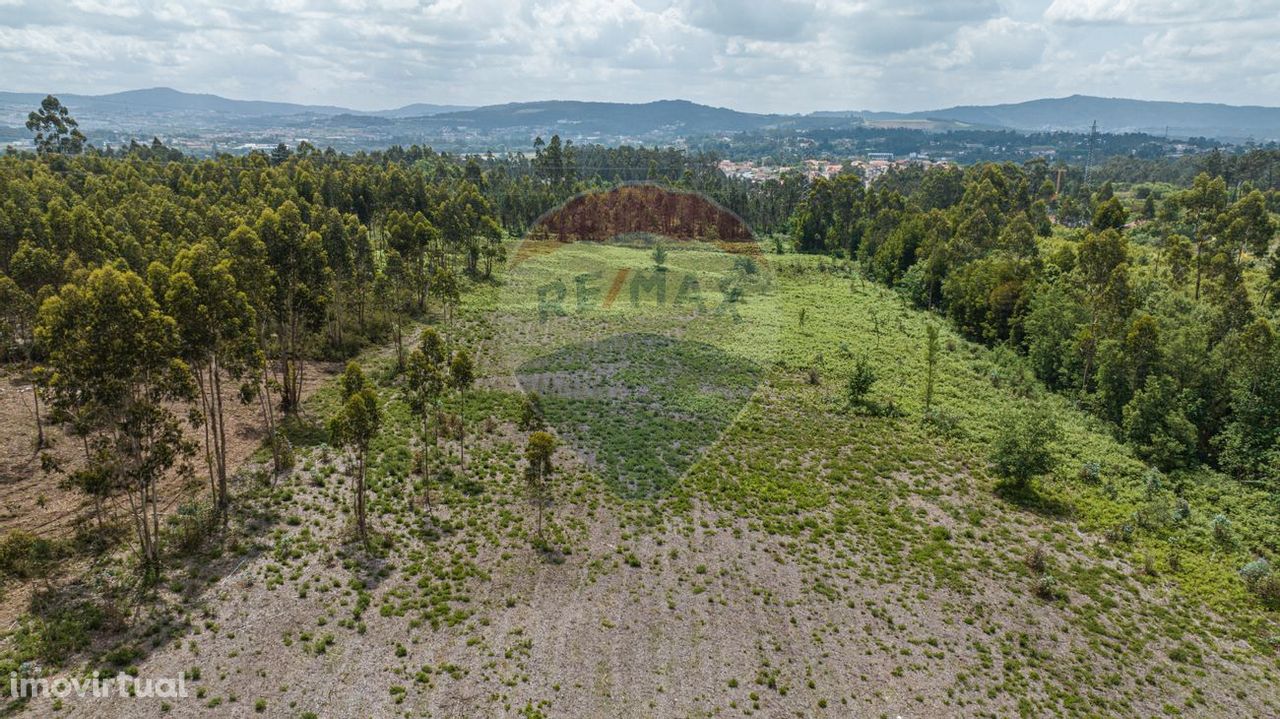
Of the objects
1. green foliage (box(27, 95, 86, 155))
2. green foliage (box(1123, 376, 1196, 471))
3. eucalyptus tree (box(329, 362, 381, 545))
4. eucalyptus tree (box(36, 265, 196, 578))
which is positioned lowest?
green foliage (box(1123, 376, 1196, 471))

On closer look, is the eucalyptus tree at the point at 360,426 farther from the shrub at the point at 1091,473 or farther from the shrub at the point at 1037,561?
the shrub at the point at 1091,473

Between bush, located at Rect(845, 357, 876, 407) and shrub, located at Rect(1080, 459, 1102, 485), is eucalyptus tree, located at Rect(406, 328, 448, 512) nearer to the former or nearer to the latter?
bush, located at Rect(845, 357, 876, 407)

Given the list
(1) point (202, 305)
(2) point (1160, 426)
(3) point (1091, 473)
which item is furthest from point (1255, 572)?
(1) point (202, 305)

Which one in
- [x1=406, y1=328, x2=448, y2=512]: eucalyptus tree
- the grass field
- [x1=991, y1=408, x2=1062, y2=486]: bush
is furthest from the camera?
[x1=991, y1=408, x2=1062, y2=486]: bush

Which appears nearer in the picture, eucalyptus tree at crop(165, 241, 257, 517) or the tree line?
the tree line

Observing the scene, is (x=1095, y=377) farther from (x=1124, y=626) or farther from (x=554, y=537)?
(x=554, y=537)

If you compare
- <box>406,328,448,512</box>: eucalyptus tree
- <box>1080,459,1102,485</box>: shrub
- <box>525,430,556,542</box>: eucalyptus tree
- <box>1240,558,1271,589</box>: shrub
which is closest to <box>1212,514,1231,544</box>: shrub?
<box>1240,558,1271,589</box>: shrub

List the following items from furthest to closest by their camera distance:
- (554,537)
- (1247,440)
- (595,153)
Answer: (595,153), (1247,440), (554,537)

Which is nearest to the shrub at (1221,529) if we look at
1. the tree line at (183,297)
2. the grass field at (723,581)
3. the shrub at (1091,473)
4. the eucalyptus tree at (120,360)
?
the grass field at (723,581)

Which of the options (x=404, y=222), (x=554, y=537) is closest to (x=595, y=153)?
(x=404, y=222)
